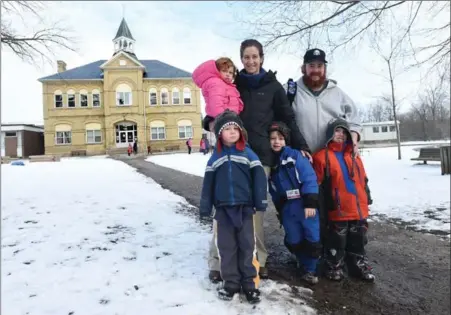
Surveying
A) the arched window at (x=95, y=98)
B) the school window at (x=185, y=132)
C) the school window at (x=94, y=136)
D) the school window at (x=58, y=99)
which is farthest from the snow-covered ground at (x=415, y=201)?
the school window at (x=58, y=99)

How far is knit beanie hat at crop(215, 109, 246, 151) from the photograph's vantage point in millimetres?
2869

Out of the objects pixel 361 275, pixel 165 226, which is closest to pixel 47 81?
pixel 165 226

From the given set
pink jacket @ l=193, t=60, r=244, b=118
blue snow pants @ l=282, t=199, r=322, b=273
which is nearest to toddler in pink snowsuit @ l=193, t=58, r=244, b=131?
pink jacket @ l=193, t=60, r=244, b=118

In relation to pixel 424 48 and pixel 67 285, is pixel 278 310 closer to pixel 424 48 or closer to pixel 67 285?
pixel 67 285

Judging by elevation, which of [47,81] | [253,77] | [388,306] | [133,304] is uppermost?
[47,81]

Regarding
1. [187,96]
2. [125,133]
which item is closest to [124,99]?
[125,133]

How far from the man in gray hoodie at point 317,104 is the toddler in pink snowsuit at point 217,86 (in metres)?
0.79

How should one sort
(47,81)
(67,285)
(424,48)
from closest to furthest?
(67,285), (424,48), (47,81)

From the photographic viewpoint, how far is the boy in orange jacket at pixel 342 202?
3.32 meters

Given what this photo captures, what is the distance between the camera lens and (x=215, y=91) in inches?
122

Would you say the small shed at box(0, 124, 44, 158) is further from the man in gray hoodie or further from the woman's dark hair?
the man in gray hoodie

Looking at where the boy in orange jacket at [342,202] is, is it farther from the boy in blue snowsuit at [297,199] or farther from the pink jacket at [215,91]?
the pink jacket at [215,91]

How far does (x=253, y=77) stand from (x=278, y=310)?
2.14 metres

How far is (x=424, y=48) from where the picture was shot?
329 inches
